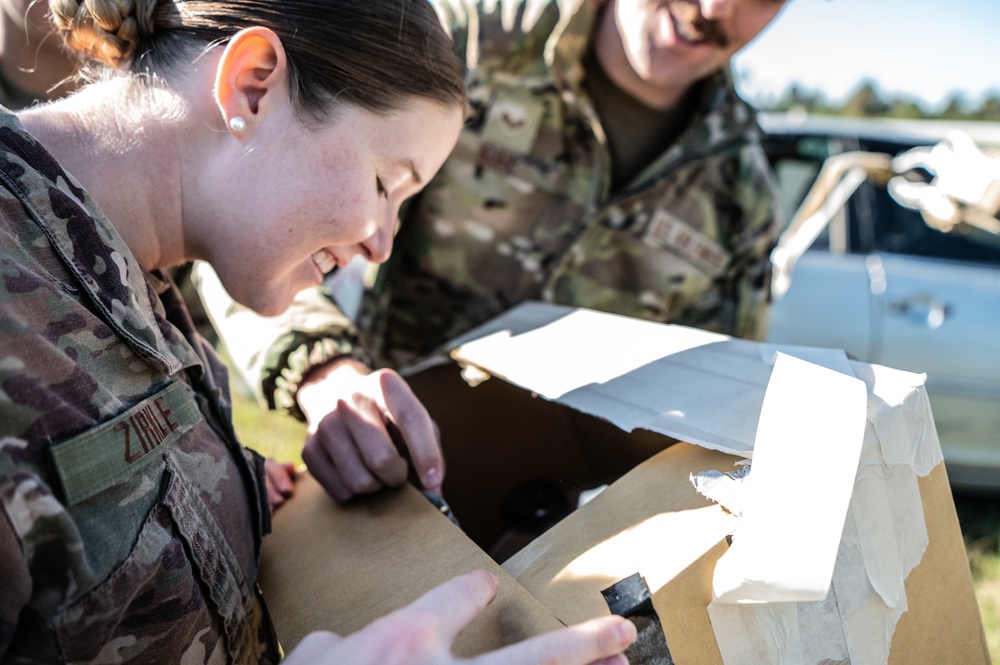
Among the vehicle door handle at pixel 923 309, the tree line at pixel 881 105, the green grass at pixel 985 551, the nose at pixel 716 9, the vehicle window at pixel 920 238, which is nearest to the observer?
the nose at pixel 716 9

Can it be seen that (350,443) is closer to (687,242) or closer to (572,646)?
(572,646)

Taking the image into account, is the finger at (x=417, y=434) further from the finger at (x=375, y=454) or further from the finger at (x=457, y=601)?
the finger at (x=457, y=601)

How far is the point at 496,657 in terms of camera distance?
589 millimetres

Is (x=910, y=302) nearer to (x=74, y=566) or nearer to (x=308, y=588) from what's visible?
(x=308, y=588)

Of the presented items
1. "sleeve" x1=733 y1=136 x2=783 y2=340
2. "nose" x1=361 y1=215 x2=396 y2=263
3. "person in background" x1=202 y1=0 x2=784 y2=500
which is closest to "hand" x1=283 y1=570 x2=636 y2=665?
"nose" x1=361 y1=215 x2=396 y2=263

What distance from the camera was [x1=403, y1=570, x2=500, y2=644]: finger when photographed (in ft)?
2.03

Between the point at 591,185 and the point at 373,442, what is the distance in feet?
3.83

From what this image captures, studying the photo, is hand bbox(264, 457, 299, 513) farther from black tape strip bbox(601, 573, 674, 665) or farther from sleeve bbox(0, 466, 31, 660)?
black tape strip bbox(601, 573, 674, 665)

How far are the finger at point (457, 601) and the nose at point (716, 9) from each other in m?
1.52

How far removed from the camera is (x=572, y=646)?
598 mm

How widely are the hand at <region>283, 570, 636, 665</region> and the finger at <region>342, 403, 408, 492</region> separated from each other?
0.42 metres

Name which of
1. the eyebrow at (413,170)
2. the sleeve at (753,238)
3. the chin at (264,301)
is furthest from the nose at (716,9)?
the chin at (264,301)

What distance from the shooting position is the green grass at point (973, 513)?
241 centimetres

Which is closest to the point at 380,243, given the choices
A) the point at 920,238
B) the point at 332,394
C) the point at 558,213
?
the point at 332,394
